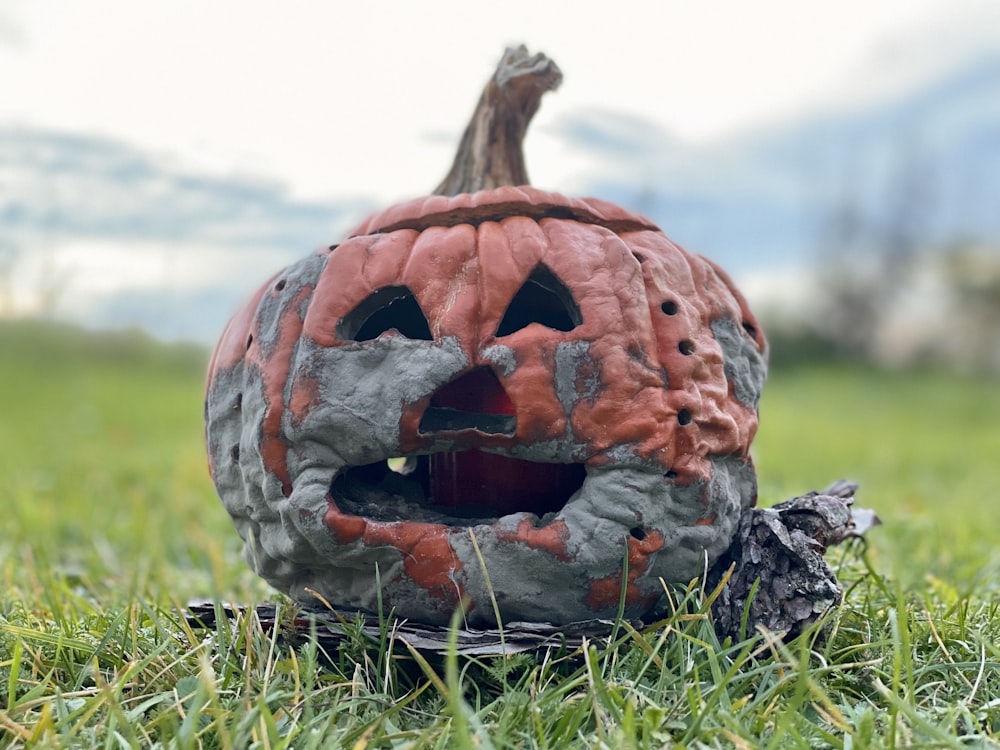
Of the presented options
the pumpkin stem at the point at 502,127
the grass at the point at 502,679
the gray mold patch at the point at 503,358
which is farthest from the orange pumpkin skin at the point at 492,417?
the pumpkin stem at the point at 502,127

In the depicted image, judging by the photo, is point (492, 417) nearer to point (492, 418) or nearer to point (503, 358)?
point (492, 418)

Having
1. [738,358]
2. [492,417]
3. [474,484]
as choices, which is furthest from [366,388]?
[738,358]

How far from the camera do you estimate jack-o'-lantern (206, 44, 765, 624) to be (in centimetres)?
199

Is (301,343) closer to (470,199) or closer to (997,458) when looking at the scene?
(470,199)

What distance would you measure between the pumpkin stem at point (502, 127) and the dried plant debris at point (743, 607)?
3.80 ft

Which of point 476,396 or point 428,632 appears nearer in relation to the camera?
point 428,632

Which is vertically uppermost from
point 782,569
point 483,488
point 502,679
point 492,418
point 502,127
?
point 502,127

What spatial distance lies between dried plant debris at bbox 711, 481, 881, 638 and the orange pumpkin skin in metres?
0.08

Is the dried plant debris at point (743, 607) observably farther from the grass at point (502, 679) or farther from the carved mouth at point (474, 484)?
the carved mouth at point (474, 484)

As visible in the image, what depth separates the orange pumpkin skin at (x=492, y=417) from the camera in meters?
1.99

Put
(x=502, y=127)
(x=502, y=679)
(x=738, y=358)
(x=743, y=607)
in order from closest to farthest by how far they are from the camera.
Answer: (x=502, y=679)
(x=743, y=607)
(x=738, y=358)
(x=502, y=127)

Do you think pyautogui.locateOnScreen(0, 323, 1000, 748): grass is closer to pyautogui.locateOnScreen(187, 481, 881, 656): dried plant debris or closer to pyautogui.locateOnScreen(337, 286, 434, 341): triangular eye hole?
pyautogui.locateOnScreen(187, 481, 881, 656): dried plant debris

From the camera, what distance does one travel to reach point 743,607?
7.07 feet

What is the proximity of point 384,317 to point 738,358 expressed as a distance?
86 centimetres
